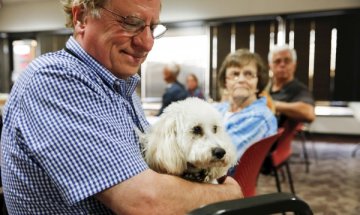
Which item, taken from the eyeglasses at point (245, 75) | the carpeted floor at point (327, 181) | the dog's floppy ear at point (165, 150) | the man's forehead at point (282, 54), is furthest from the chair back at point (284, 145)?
the dog's floppy ear at point (165, 150)

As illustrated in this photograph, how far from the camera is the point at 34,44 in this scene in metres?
9.30

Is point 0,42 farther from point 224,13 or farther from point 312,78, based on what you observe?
point 312,78

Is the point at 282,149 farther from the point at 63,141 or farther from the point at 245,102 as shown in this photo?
the point at 63,141

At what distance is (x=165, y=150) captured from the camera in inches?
41.8

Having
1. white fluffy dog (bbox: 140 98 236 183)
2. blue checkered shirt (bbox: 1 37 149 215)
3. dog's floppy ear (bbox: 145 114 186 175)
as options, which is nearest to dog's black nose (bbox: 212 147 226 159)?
white fluffy dog (bbox: 140 98 236 183)

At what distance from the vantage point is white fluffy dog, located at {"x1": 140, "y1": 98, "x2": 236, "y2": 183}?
41.9 inches

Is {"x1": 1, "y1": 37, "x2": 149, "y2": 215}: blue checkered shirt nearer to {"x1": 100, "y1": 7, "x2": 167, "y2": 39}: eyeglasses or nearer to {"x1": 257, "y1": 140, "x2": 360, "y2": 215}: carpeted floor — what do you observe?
{"x1": 100, "y1": 7, "x2": 167, "y2": 39}: eyeglasses

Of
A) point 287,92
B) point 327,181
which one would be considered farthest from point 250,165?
point 327,181

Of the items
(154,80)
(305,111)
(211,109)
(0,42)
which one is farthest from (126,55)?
(0,42)

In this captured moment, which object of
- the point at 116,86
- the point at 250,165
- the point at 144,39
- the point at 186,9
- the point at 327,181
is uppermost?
the point at 186,9

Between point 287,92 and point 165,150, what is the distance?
2596 millimetres

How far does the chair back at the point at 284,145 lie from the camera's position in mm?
2602

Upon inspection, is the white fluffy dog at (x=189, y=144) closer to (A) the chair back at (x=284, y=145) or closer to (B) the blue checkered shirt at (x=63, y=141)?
(B) the blue checkered shirt at (x=63, y=141)

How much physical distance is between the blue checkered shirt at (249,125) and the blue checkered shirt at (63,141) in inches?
43.9
